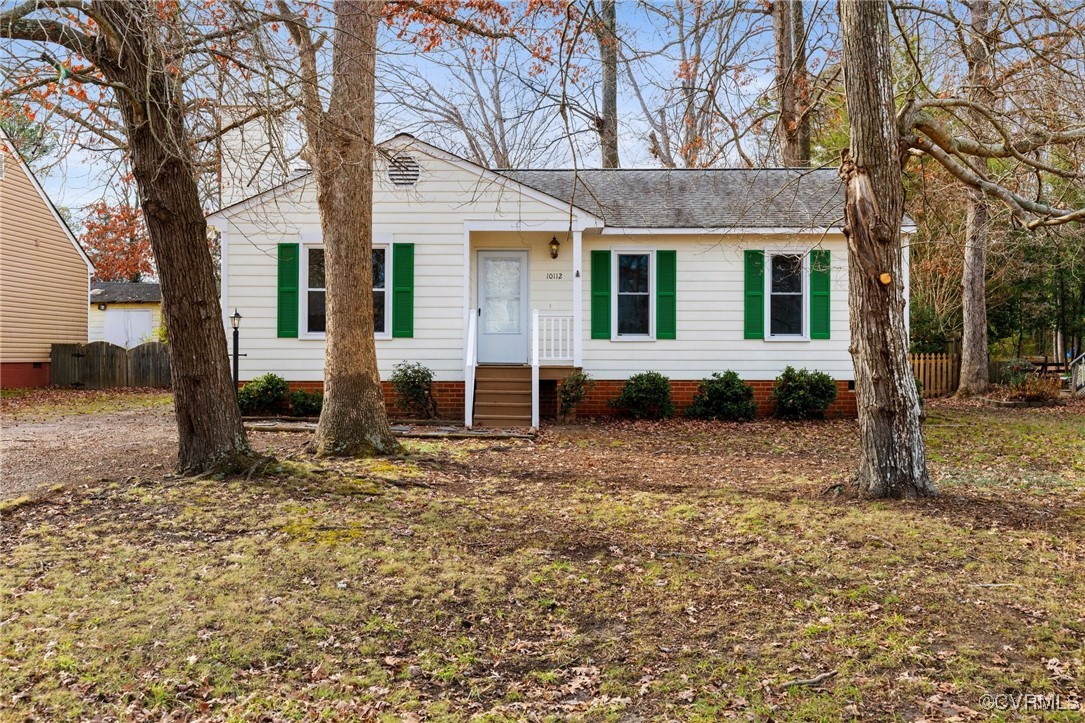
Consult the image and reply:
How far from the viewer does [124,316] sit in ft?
107

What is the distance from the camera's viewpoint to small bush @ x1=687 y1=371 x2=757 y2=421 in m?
13.5

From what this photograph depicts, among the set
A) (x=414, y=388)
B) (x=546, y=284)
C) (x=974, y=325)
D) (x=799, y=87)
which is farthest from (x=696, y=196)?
(x=974, y=325)

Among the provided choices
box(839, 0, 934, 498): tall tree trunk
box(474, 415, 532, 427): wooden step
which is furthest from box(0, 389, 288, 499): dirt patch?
box(839, 0, 934, 498): tall tree trunk

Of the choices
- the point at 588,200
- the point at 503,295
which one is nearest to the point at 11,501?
the point at 503,295

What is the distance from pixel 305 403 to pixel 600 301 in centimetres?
552

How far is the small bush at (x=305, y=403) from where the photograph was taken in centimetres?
1290

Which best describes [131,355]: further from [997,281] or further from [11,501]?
[997,281]

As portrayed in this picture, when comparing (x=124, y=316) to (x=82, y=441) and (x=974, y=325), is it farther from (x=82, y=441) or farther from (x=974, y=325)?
(x=974, y=325)

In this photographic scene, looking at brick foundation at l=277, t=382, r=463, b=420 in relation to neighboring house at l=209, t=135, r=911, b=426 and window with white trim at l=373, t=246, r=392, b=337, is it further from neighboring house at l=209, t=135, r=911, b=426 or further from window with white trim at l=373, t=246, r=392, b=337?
window with white trim at l=373, t=246, r=392, b=337

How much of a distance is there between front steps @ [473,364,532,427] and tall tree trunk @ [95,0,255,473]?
528cm

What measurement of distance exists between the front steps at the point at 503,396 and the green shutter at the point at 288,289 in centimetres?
332

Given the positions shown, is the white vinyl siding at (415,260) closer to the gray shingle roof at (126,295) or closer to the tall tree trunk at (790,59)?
the tall tree trunk at (790,59)

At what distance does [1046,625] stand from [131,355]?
22934mm

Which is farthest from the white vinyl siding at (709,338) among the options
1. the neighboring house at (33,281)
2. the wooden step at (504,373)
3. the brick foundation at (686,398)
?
the neighboring house at (33,281)
